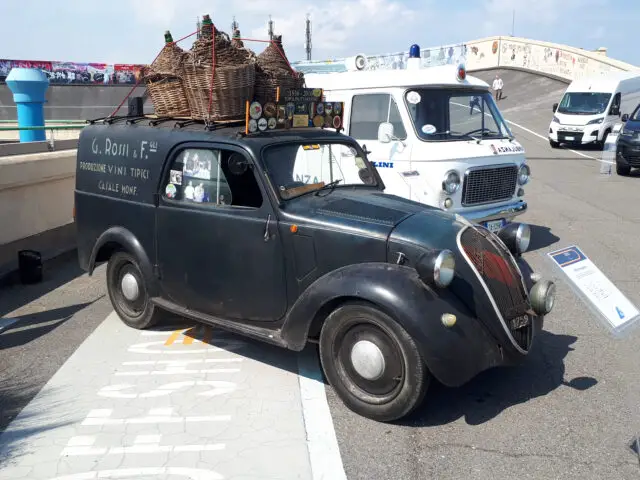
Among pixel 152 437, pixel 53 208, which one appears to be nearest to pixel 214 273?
pixel 152 437

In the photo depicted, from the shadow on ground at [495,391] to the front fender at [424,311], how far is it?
372 mm

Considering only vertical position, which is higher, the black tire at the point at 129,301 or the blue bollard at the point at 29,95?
the blue bollard at the point at 29,95

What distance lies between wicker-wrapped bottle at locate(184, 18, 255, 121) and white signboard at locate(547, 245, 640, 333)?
9.06 ft

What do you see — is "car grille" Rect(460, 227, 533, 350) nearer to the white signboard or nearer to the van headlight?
the van headlight

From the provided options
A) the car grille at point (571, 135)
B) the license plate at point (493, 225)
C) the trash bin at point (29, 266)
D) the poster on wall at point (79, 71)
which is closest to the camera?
the trash bin at point (29, 266)

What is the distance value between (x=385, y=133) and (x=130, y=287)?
3.74 meters

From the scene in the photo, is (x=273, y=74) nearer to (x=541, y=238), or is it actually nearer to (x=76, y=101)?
(x=541, y=238)

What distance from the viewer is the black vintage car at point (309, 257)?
4105 mm

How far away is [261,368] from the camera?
16.8 feet

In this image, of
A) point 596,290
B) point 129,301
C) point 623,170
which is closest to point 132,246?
point 129,301

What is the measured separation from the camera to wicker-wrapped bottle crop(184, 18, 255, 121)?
525 cm

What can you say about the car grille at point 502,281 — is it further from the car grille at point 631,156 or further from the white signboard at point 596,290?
the car grille at point 631,156

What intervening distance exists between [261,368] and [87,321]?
207cm

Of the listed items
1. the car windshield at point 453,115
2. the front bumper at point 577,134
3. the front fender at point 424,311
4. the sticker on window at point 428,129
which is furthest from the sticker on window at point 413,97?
the front bumper at point 577,134
